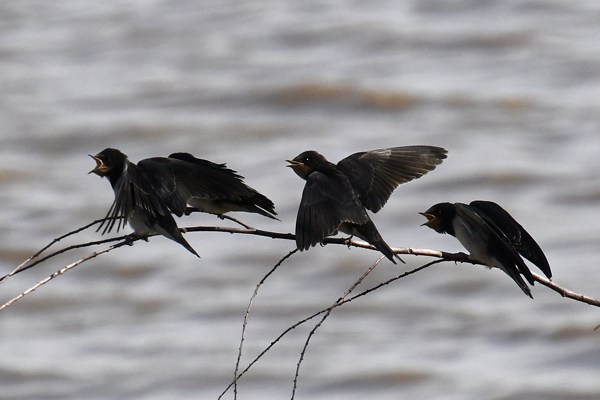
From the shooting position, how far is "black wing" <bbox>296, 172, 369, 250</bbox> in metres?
3.92

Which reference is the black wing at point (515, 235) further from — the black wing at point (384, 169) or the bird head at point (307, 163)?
the bird head at point (307, 163)

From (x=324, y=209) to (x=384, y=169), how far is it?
0.53m

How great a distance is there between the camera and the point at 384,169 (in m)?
4.49

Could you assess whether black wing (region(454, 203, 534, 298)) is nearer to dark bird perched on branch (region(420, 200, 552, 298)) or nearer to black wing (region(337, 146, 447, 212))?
dark bird perched on branch (region(420, 200, 552, 298))

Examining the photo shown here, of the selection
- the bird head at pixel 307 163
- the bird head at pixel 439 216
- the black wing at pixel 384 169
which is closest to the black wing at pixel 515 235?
the bird head at pixel 439 216

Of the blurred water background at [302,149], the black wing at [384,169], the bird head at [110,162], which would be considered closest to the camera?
the black wing at [384,169]

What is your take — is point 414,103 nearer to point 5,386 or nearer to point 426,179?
point 426,179

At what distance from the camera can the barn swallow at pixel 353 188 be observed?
3973 mm

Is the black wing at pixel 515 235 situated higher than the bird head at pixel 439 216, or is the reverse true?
the bird head at pixel 439 216

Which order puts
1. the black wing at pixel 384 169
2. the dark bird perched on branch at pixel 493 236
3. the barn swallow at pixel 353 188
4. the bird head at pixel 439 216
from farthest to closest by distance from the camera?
1. the black wing at pixel 384 169
2. the bird head at pixel 439 216
3. the barn swallow at pixel 353 188
4. the dark bird perched on branch at pixel 493 236

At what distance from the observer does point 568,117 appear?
1438 centimetres

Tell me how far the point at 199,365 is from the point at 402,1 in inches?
356

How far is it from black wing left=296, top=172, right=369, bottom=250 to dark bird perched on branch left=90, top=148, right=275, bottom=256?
0.18 m

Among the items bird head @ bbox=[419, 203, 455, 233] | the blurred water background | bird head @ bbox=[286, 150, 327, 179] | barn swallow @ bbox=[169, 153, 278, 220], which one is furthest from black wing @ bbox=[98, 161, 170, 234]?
the blurred water background
